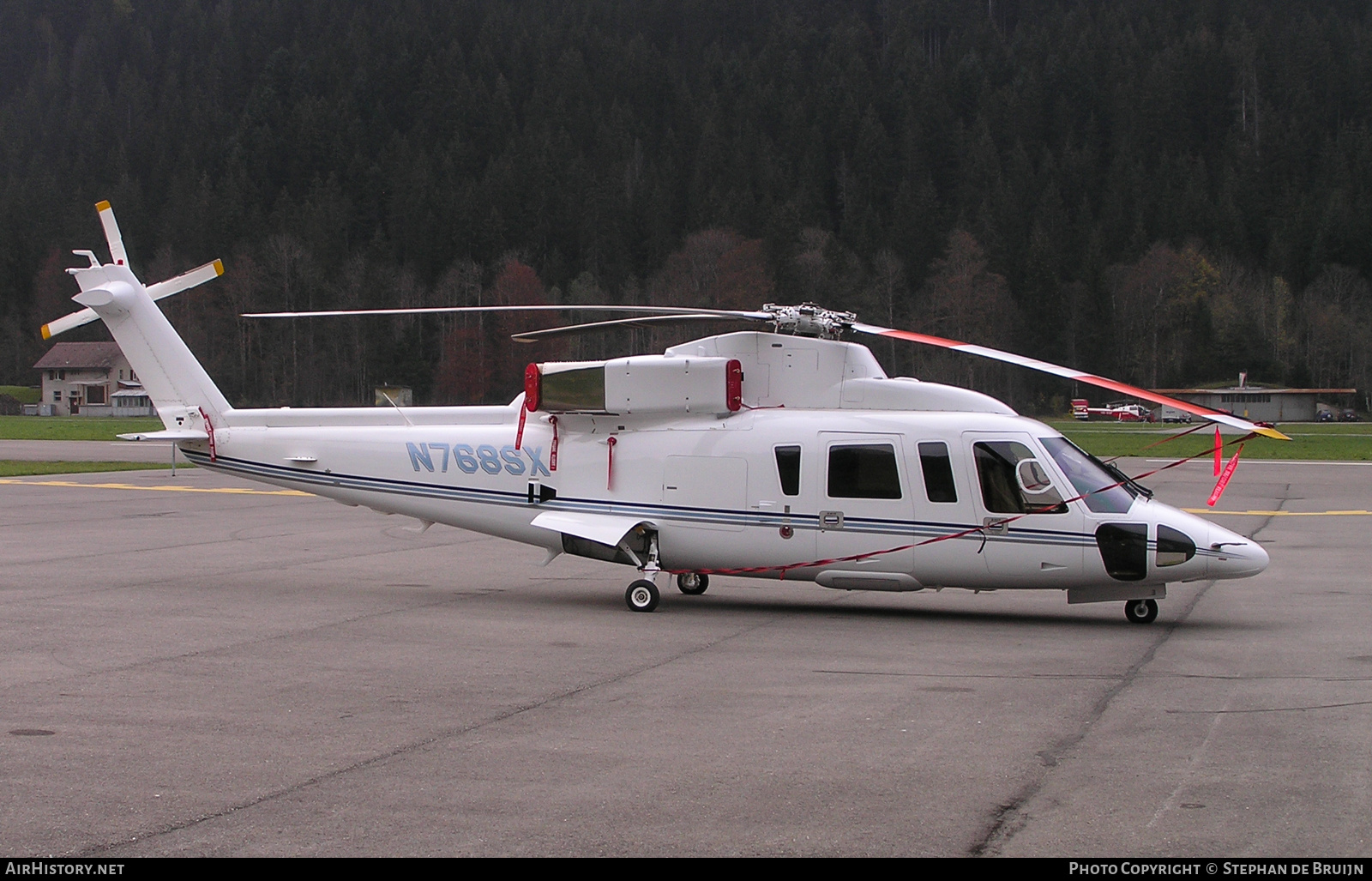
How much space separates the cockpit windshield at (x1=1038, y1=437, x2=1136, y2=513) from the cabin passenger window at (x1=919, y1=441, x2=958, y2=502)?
0.94 meters

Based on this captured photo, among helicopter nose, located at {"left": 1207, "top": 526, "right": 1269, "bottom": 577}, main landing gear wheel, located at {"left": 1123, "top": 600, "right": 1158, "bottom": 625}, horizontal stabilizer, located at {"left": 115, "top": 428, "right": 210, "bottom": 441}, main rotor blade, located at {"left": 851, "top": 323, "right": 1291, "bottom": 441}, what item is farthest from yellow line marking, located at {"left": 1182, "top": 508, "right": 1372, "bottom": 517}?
horizontal stabilizer, located at {"left": 115, "top": 428, "right": 210, "bottom": 441}

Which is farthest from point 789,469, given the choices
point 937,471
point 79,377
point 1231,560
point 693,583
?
point 79,377

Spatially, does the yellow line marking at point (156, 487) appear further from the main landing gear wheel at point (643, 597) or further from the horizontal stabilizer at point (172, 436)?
the main landing gear wheel at point (643, 597)

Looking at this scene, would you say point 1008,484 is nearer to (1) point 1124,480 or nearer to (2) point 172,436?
(1) point 1124,480

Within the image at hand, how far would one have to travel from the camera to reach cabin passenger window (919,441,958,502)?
1249 centimetres

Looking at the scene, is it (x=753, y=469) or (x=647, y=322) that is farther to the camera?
(x=753, y=469)

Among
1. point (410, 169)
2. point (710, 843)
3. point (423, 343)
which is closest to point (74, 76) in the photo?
point (410, 169)

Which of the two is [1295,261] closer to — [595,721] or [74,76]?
[595,721]

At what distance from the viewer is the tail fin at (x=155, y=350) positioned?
1518 centimetres

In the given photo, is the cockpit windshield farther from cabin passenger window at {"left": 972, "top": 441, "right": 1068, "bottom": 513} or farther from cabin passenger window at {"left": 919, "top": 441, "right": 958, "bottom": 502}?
cabin passenger window at {"left": 919, "top": 441, "right": 958, "bottom": 502}

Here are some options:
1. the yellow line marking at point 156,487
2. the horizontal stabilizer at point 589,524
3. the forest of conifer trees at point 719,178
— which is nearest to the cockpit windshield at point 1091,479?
the horizontal stabilizer at point 589,524

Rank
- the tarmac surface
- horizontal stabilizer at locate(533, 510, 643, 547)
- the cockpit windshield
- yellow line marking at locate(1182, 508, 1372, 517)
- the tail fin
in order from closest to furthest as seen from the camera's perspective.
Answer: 1. the tarmac surface
2. the cockpit windshield
3. horizontal stabilizer at locate(533, 510, 643, 547)
4. the tail fin
5. yellow line marking at locate(1182, 508, 1372, 517)

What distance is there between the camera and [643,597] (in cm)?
1302

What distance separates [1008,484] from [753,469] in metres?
2.52
